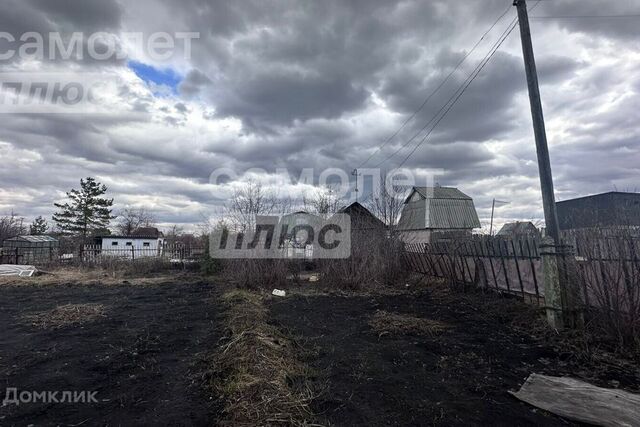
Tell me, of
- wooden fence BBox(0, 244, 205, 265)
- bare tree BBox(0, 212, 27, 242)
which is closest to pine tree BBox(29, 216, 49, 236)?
bare tree BBox(0, 212, 27, 242)

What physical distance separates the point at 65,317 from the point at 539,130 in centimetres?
942

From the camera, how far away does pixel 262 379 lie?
3229 millimetres

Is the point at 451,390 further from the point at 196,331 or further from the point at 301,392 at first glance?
the point at 196,331

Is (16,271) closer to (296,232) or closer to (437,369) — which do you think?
(296,232)

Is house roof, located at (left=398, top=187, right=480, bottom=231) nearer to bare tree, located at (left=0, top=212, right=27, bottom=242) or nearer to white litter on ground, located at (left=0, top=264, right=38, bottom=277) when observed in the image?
white litter on ground, located at (left=0, top=264, right=38, bottom=277)

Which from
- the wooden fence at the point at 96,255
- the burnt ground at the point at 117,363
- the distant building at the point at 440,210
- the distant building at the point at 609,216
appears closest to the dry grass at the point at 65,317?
the burnt ground at the point at 117,363

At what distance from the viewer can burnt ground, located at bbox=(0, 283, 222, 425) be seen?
9.05 ft

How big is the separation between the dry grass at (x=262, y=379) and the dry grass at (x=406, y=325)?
173cm

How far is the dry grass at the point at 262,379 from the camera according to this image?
264 centimetres

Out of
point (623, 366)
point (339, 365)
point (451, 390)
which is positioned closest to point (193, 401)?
point (339, 365)

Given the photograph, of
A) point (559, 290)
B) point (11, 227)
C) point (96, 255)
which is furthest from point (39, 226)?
point (559, 290)

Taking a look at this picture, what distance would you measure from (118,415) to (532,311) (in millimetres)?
6540

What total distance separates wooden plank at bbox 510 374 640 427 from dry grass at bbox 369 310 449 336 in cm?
234

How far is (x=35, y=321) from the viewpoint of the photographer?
6.40 metres
